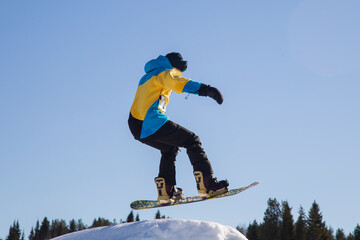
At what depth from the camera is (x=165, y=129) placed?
6.69 m

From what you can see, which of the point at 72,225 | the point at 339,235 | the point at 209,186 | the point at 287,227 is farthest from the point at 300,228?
the point at 209,186

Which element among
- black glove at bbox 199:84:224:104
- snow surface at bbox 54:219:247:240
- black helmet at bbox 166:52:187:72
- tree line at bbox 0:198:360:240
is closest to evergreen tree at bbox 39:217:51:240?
tree line at bbox 0:198:360:240

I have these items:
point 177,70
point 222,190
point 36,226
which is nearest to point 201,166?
point 222,190

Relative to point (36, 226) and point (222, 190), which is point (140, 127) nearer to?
point (222, 190)

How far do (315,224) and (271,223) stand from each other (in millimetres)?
15904

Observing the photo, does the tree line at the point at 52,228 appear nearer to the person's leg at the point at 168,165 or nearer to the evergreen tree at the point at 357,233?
the evergreen tree at the point at 357,233

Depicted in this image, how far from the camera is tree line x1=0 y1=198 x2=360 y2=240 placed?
63.3 metres

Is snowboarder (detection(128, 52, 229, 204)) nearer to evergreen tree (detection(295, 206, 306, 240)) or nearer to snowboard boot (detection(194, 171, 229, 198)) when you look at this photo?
snowboard boot (detection(194, 171, 229, 198))

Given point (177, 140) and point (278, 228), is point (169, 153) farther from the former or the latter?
point (278, 228)

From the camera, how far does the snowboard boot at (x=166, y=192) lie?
7125 millimetres

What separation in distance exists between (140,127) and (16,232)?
3675 inches

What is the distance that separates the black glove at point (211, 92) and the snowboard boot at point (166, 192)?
69.7 inches

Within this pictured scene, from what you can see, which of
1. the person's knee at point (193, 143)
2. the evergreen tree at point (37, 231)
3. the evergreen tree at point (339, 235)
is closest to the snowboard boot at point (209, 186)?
the person's knee at point (193, 143)

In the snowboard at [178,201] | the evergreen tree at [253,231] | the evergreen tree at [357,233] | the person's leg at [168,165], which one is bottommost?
the snowboard at [178,201]
